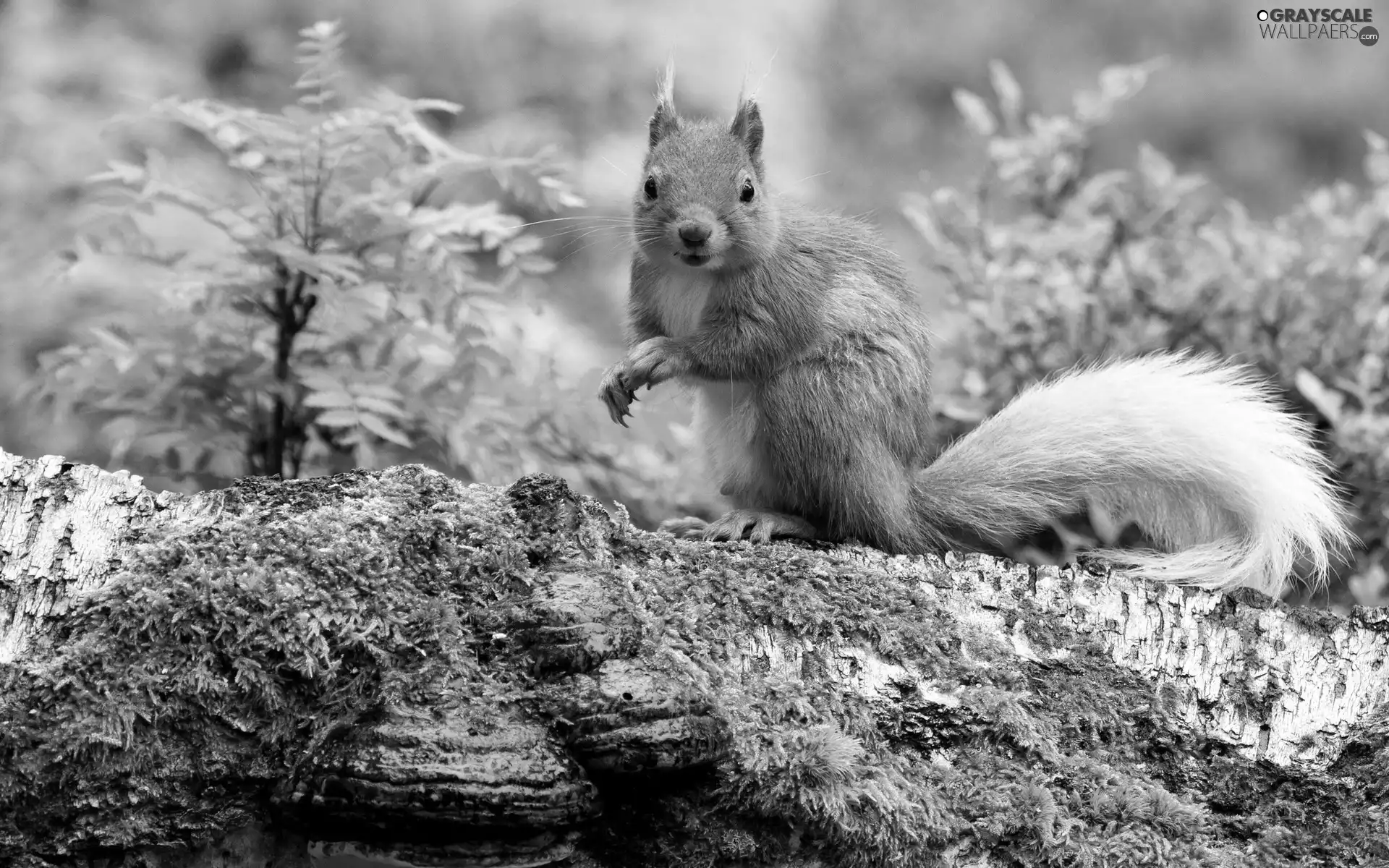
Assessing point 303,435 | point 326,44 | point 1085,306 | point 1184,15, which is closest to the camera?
point 326,44

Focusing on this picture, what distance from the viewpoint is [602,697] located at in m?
1.65

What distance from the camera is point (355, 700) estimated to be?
1.69 meters

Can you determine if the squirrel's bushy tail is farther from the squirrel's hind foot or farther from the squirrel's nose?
the squirrel's nose

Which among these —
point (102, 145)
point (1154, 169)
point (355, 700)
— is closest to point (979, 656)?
point (355, 700)

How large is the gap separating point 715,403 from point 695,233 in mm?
404

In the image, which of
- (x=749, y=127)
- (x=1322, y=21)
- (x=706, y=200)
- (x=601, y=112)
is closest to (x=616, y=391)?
(x=706, y=200)

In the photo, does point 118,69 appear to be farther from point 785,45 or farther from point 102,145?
point 785,45

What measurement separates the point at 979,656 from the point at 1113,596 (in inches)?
11.7

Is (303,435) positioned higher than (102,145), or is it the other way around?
(102,145)

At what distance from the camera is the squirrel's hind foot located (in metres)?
2.49

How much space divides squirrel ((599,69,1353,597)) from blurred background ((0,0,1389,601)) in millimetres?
227

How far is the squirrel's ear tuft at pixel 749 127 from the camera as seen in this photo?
274 cm

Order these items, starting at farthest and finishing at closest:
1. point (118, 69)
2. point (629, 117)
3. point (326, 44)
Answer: point (629, 117)
point (118, 69)
point (326, 44)

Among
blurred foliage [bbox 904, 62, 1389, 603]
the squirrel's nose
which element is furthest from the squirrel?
blurred foliage [bbox 904, 62, 1389, 603]
